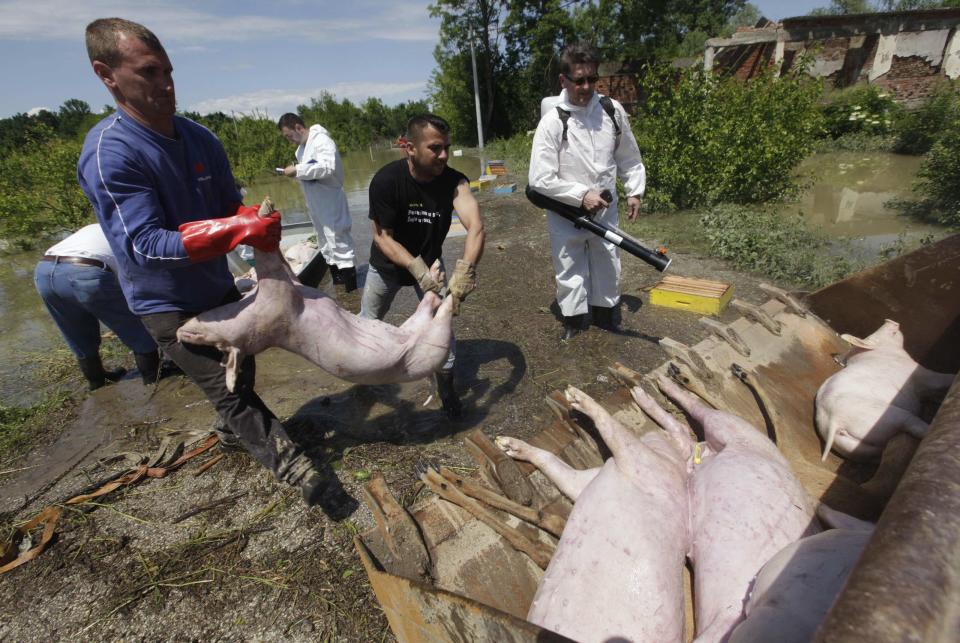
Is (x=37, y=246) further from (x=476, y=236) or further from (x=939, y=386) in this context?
(x=939, y=386)

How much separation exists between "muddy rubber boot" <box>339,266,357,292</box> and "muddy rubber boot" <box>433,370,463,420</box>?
11.4ft

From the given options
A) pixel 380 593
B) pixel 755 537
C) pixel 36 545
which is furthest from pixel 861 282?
pixel 36 545

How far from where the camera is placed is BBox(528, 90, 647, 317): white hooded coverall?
4.19 meters

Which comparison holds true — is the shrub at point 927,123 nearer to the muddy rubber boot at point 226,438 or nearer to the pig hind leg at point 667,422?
the pig hind leg at point 667,422

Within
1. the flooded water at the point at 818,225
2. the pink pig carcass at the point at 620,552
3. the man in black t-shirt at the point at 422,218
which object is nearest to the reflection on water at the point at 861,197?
the flooded water at the point at 818,225

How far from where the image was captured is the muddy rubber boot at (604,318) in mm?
4988

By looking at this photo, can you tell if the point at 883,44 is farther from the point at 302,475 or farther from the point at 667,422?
the point at 302,475

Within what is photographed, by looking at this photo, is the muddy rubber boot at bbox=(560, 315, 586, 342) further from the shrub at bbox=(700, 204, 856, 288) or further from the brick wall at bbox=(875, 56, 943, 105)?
the brick wall at bbox=(875, 56, 943, 105)

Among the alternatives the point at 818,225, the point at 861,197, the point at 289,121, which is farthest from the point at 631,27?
the point at 289,121

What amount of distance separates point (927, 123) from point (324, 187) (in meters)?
15.7

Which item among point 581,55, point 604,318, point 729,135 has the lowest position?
point 604,318

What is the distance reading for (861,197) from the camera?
9953mm

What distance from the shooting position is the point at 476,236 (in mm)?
3373

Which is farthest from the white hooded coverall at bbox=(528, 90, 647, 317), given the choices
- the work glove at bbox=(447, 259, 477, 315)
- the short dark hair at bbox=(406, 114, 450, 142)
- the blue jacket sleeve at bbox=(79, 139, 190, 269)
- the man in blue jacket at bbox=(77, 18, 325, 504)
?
the blue jacket sleeve at bbox=(79, 139, 190, 269)
